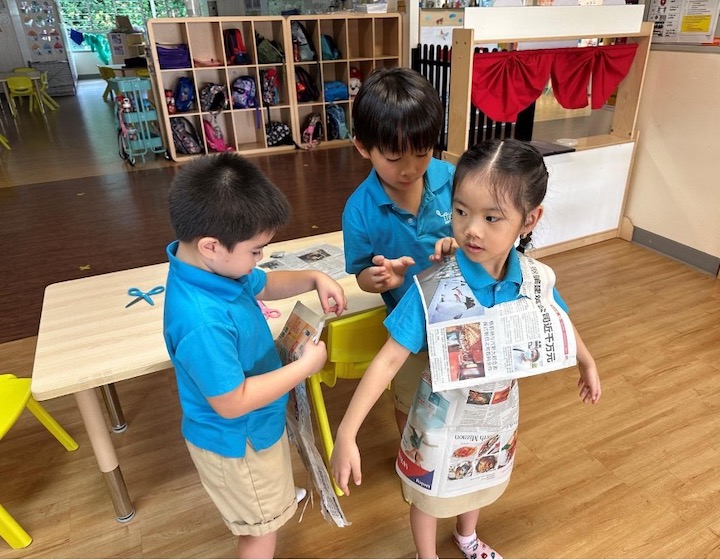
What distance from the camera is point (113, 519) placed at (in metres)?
1.63

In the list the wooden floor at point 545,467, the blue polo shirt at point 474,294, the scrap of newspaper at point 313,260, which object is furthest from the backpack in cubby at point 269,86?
the blue polo shirt at point 474,294

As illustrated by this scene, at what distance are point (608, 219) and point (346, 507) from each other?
2.62 metres

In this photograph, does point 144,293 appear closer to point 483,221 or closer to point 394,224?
point 394,224

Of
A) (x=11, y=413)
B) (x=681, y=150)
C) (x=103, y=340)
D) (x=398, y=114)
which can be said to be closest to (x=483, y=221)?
(x=398, y=114)

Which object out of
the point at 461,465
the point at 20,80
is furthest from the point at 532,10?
the point at 20,80

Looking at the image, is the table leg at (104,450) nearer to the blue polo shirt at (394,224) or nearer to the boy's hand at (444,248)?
the blue polo shirt at (394,224)

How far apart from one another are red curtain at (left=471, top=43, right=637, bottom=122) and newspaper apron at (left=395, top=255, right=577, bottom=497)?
1738 millimetres

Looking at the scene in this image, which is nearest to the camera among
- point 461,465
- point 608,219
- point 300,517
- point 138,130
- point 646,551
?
point 461,465

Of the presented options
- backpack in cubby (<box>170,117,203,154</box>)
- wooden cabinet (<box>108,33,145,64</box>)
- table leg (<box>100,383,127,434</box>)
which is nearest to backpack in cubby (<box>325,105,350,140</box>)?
backpack in cubby (<box>170,117,203,154</box>)

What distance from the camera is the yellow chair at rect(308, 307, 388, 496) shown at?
4.17 feet

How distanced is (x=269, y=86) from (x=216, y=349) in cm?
532

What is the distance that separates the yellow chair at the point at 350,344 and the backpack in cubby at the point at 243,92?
4857 millimetres

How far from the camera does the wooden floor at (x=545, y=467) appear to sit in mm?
1528

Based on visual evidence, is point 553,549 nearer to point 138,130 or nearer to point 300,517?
point 300,517
